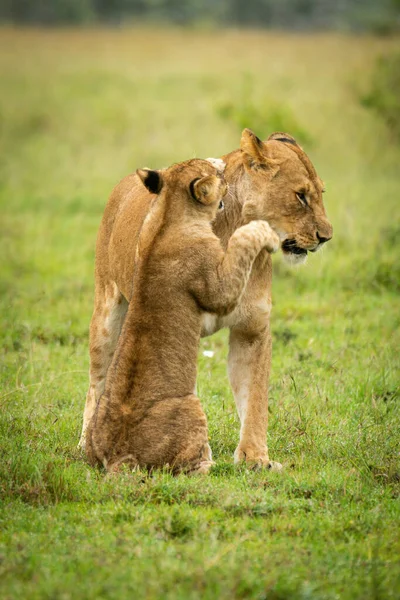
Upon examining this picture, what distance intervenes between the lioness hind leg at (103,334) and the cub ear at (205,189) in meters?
0.99

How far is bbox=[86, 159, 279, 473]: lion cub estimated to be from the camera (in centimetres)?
459

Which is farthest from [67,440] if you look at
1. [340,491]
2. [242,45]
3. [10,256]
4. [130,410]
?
[242,45]

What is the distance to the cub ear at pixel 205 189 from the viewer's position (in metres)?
4.81

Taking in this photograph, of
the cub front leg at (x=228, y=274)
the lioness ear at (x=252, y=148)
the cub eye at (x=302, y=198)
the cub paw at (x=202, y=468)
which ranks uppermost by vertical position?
the lioness ear at (x=252, y=148)

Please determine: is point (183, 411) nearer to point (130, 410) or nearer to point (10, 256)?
point (130, 410)

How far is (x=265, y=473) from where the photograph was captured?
4.72 m

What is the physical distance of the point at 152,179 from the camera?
4.82m

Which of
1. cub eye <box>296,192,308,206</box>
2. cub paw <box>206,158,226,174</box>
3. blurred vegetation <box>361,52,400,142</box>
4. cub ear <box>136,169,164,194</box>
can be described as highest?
blurred vegetation <box>361,52,400,142</box>

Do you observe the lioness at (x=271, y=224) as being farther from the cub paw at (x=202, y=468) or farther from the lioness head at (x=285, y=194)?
the cub paw at (x=202, y=468)

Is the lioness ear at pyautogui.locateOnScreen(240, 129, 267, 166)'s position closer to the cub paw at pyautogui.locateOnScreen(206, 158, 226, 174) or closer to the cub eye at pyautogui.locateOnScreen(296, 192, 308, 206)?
the cub paw at pyautogui.locateOnScreen(206, 158, 226, 174)

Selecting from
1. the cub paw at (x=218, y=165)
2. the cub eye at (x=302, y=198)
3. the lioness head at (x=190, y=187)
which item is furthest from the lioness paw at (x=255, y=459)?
the cub paw at (x=218, y=165)

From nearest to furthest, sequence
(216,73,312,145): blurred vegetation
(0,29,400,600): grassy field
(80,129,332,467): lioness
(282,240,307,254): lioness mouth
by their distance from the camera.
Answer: (0,29,400,600): grassy field
(80,129,332,467): lioness
(282,240,307,254): lioness mouth
(216,73,312,145): blurred vegetation

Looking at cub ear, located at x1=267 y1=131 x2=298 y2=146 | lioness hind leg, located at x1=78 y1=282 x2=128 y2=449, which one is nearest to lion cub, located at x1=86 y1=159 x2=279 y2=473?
cub ear, located at x1=267 y1=131 x2=298 y2=146

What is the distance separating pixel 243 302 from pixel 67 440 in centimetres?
125
